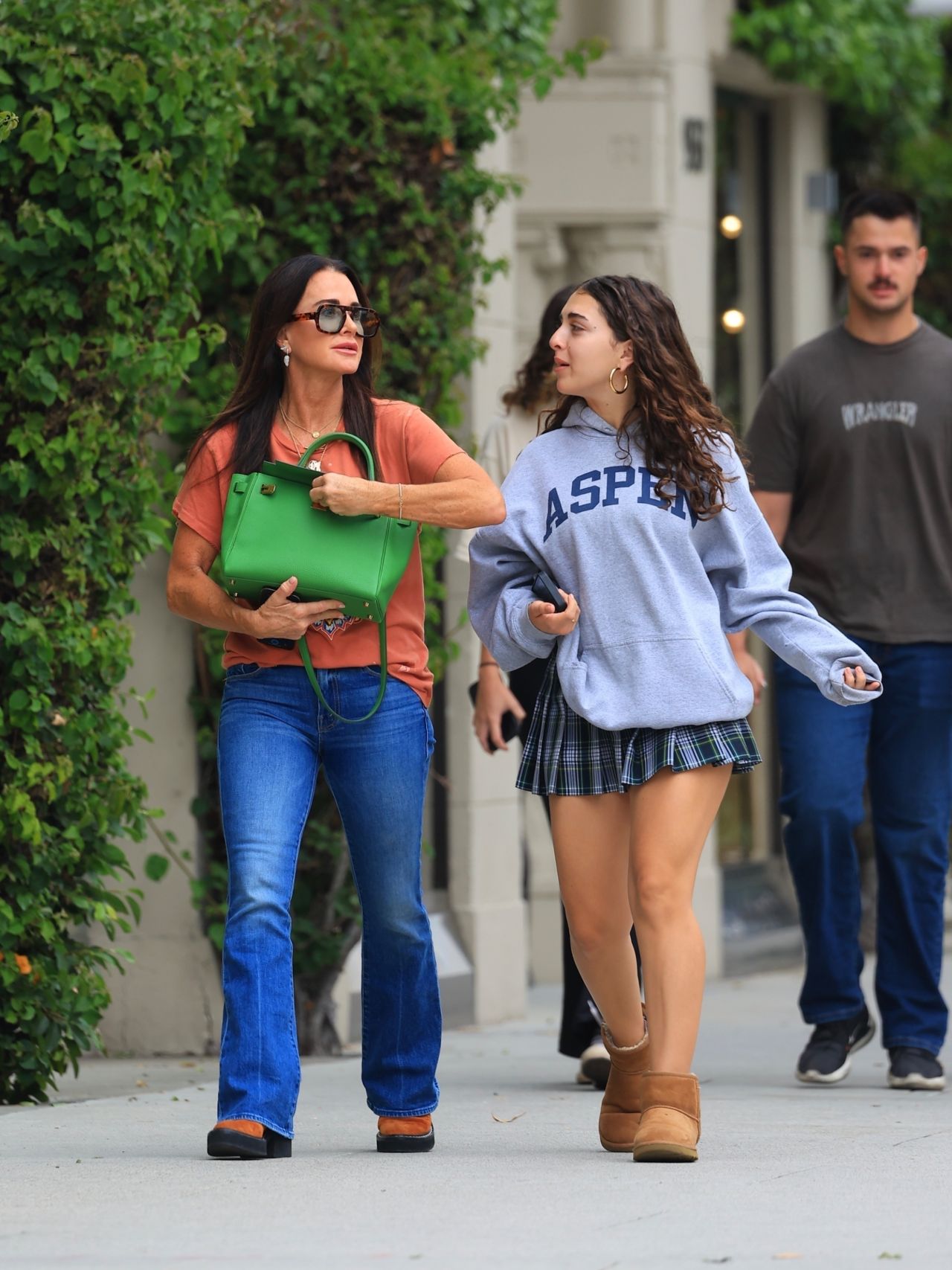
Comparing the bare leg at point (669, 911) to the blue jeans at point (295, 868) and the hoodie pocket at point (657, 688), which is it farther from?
the blue jeans at point (295, 868)

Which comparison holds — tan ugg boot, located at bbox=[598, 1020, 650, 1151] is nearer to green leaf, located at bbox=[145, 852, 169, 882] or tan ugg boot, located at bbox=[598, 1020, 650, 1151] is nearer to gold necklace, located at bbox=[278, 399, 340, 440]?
gold necklace, located at bbox=[278, 399, 340, 440]

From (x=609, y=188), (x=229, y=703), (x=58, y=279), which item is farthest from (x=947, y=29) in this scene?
(x=229, y=703)

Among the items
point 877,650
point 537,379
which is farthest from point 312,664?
point 877,650

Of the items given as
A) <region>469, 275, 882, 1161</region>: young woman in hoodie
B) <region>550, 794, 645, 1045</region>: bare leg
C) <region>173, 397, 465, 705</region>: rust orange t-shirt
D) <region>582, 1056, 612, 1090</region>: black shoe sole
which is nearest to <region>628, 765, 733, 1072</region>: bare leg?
<region>469, 275, 882, 1161</region>: young woman in hoodie

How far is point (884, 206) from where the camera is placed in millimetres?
6570

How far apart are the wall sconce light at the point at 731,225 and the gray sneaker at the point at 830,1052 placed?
5.70 metres

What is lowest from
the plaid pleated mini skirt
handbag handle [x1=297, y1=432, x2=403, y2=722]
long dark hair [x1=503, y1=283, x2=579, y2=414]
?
the plaid pleated mini skirt

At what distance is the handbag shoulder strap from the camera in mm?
4715

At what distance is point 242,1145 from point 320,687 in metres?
0.89

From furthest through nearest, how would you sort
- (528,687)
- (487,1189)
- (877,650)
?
1. (877,650)
2. (528,687)
3. (487,1189)

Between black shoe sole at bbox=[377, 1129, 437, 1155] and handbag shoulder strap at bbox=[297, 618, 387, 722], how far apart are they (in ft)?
2.83

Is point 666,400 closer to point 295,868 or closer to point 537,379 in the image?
point 295,868

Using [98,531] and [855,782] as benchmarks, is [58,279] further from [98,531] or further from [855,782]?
[855,782]

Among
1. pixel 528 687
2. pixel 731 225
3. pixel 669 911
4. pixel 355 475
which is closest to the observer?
pixel 669 911
